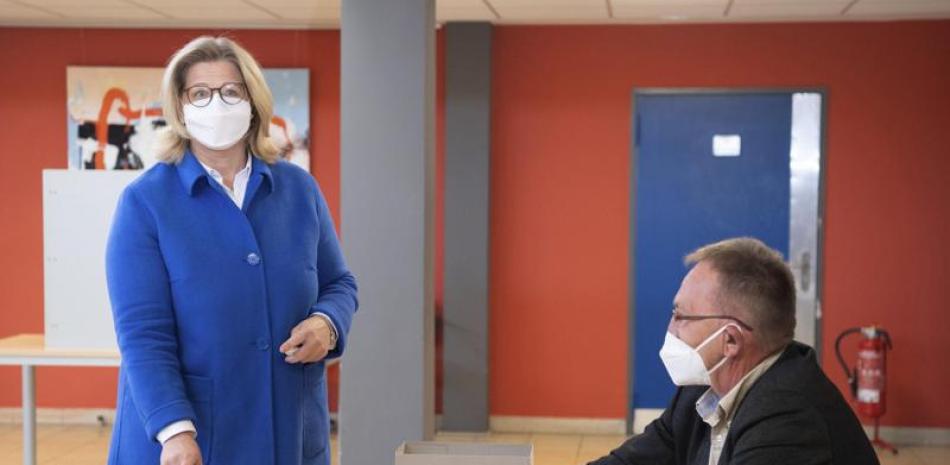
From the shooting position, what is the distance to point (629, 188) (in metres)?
6.79

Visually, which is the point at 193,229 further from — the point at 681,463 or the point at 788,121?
the point at 788,121

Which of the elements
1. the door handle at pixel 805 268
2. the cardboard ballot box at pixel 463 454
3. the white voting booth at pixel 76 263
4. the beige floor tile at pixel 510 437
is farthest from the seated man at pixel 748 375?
the door handle at pixel 805 268

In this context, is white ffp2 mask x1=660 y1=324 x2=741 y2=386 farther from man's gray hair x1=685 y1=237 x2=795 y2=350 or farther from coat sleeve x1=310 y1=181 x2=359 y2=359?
coat sleeve x1=310 y1=181 x2=359 y2=359

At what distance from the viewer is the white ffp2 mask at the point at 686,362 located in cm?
202

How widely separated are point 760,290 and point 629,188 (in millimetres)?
4880

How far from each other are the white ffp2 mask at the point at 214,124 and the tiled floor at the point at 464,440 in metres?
4.09

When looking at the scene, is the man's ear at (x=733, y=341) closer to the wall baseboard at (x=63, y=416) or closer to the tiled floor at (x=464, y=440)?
the tiled floor at (x=464, y=440)

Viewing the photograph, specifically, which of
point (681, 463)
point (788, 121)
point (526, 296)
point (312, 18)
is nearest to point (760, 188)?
point (788, 121)

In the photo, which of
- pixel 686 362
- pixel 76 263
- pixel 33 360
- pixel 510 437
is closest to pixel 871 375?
pixel 510 437

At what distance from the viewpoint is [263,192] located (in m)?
2.22

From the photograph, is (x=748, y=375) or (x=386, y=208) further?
(x=386, y=208)

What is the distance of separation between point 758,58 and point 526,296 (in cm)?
204

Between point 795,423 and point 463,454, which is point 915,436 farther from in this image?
point 463,454

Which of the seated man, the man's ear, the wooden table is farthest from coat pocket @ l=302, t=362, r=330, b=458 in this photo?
the wooden table
